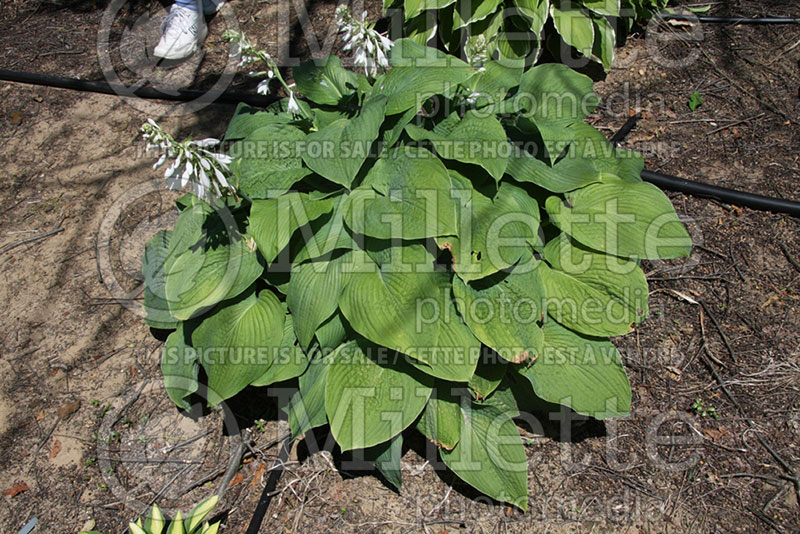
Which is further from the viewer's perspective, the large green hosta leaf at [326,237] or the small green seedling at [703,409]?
the small green seedling at [703,409]

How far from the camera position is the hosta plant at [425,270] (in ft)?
6.70

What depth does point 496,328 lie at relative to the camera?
206 cm

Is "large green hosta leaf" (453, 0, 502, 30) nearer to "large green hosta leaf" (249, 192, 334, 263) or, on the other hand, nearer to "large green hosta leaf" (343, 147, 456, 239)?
"large green hosta leaf" (343, 147, 456, 239)

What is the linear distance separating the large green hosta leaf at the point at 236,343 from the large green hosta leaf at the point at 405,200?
53 centimetres

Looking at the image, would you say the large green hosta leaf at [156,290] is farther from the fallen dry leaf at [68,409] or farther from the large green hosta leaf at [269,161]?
the large green hosta leaf at [269,161]

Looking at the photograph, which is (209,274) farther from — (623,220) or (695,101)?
(695,101)

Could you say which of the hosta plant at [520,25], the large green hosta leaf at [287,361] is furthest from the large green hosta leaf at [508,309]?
the hosta plant at [520,25]

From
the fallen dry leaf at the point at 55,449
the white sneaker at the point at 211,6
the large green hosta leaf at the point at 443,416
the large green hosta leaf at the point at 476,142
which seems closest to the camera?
the large green hosta leaf at the point at 476,142

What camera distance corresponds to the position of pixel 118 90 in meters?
4.08

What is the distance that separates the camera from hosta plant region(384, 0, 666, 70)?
344cm

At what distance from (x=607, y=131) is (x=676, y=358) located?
61.9 inches

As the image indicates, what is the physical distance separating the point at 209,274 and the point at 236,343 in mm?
294

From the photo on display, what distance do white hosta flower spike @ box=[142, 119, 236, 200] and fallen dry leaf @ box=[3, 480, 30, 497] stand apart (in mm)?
1602

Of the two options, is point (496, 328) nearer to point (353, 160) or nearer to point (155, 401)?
point (353, 160)
